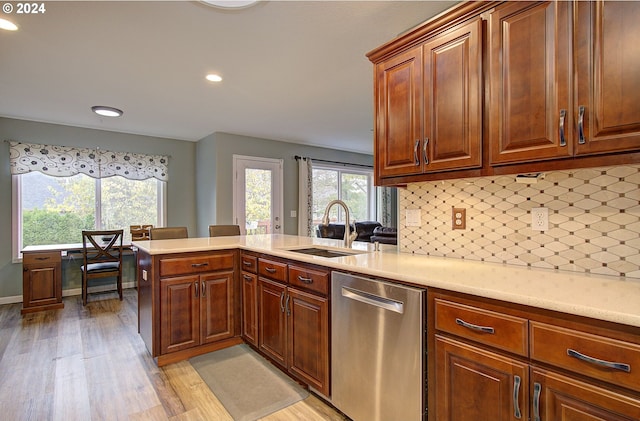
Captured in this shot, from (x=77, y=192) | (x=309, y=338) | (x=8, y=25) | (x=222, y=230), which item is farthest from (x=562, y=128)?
(x=77, y=192)

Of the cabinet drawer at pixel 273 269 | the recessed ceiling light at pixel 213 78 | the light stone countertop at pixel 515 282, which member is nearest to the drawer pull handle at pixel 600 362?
the light stone countertop at pixel 515 282

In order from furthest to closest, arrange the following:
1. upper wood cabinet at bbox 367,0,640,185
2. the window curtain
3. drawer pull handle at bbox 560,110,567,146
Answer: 1. the window curtain
2. drawer pull handle at bbox 560,110,567,146
3. upper wood cabinet at bbox 367,0,640,185

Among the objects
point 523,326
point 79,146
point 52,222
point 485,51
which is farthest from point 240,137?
point 523,326

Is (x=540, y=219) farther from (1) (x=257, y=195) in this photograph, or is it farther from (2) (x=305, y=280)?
(1) (x=257, y=195)

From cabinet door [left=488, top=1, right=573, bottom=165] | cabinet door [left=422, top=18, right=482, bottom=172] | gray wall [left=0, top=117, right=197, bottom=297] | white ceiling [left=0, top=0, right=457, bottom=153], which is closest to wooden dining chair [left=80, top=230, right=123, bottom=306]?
gray wall [left=0, top=117, right=197, bottom=297]

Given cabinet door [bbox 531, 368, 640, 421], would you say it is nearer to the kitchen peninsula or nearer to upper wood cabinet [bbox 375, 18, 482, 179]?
the kitchen peninsula

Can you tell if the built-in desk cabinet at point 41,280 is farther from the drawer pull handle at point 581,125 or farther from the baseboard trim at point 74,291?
the drawer pull handle at point 581,125

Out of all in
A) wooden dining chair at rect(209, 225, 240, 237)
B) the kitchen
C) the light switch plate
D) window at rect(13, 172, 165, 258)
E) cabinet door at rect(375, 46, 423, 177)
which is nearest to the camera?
the kitchen

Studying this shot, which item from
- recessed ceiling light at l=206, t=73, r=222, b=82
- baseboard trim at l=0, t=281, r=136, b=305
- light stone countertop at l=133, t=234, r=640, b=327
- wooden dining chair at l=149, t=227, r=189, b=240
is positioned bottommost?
baseboard trim at l=0, t=281, r=136, b=305

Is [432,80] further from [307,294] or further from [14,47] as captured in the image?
[14,47]

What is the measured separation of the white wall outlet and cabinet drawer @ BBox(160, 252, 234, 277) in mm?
2195

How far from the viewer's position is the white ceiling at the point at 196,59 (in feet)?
6.69

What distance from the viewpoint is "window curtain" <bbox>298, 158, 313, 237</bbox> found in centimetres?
605

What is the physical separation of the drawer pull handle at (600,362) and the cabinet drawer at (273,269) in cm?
161
